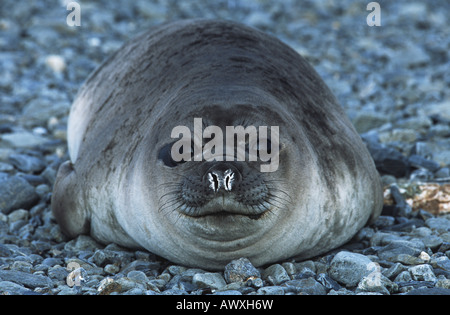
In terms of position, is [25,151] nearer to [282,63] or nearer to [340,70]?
[282,63]

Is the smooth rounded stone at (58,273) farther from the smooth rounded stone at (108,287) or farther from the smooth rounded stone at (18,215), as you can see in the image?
→ the smooth rounded stone at (18,215)

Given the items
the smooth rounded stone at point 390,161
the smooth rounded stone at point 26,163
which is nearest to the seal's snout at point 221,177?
the smooth rounded stone at point 390,161

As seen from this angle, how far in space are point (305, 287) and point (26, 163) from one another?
353 cm

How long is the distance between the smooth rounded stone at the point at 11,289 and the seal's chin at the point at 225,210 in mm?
953

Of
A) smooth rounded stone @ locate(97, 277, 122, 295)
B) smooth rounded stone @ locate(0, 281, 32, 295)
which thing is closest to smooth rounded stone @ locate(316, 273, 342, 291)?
smooth rounded stone @ locate(97, 277, 122, 295)

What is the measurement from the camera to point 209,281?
402 cm

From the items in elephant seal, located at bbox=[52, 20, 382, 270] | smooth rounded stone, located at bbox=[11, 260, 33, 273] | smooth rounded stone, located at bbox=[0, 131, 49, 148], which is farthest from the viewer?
smooth rounded stone, located at bbox=[0, 131, 49, 148]

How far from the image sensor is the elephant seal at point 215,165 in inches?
155

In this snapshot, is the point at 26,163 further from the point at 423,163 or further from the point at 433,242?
the point at 433,242

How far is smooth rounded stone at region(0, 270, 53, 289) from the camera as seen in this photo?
13.0 ft

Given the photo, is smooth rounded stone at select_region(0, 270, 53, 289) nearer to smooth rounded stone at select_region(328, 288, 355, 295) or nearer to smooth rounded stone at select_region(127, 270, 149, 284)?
smooth rounded stone at select_region(127, 270, 149, 284)

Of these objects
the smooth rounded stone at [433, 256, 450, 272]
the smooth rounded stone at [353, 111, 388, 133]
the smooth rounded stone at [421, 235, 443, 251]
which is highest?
the smooth rounded stone at [353, 111, 388, 133]

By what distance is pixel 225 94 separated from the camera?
172 inches

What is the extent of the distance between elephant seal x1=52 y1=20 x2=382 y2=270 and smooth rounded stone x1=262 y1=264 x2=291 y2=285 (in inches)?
2.6
